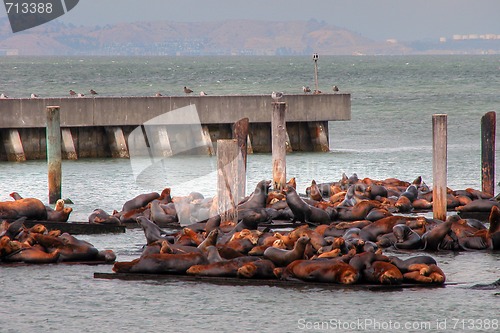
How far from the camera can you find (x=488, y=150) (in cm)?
2167

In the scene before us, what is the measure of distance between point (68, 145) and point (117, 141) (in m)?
1.34

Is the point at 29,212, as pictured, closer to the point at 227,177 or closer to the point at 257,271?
the point at 227,177

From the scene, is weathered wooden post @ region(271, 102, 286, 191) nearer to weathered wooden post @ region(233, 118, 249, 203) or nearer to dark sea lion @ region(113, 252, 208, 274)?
weathered wooden post @ region(233, 118, 249, 203)

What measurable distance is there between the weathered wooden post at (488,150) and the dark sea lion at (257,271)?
30.6ft

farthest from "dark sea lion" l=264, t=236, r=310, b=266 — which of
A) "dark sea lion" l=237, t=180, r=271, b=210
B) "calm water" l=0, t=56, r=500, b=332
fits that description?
"dark sea lion" l=237, t=180, r=271, b=210

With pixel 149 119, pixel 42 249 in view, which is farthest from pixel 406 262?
pixel 149 119

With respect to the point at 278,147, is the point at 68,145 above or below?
below

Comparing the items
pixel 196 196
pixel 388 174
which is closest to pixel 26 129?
pixel 388 174

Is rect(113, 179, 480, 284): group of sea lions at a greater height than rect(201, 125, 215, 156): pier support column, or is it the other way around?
rect(201, 125, 215, 156): pier support column

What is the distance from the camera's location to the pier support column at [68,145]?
30.2 metres

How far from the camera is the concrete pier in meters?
29.5

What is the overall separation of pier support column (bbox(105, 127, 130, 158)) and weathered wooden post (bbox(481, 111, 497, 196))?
469 inches

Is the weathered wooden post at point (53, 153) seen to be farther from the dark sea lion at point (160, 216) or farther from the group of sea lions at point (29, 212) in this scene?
the dark sea lion at point (160, 216)

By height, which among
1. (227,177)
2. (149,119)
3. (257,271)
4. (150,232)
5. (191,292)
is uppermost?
(149,119)
